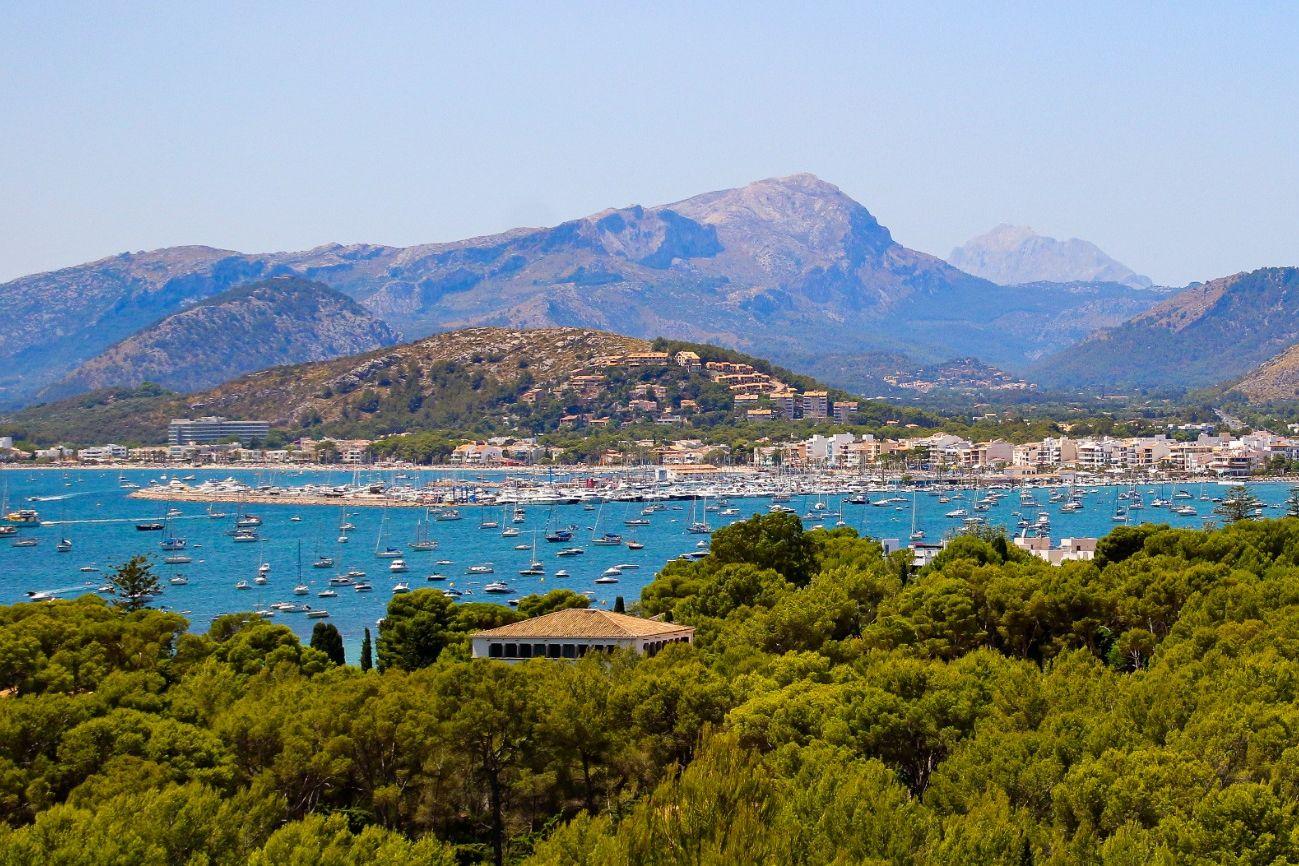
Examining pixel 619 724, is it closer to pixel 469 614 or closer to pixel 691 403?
pixel 469 614

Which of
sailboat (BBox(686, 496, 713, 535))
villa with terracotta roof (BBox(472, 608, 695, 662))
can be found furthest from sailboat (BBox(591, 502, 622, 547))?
villa with terracotta roof (BBox(472, 608, 695, 662))

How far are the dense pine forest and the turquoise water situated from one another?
20162 mm

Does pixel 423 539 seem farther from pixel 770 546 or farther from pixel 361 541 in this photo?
pixel 770 546

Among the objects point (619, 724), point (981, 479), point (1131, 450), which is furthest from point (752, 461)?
point (619, 724)

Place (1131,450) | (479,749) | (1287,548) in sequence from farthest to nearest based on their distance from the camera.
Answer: (1131,450) < (1287,548) < (479,749)

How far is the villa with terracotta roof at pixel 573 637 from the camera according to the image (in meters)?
37.0

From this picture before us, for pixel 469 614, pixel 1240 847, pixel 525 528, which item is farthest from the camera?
pixel 525 528

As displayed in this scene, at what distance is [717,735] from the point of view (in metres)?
25.9

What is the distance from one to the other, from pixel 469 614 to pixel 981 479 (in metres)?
115

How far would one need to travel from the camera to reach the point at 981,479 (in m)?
153

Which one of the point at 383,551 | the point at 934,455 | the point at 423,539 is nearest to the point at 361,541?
the point at 423,539

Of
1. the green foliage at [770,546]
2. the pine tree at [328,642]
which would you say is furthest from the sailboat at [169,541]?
the pine tree at [328,642]

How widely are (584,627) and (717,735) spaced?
39.4 ft

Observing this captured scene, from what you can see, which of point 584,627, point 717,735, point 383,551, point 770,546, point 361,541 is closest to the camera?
point 717,735
